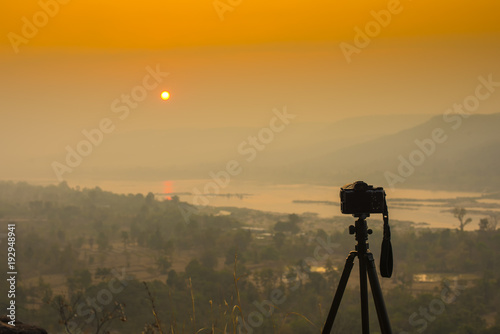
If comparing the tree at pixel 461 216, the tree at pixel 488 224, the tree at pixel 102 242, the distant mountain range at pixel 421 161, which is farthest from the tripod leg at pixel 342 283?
the tree at pixel 102 242

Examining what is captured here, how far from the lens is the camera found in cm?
252

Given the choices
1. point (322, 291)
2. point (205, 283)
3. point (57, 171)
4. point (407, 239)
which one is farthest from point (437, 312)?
point (57, 171)

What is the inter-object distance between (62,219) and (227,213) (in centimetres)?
1068

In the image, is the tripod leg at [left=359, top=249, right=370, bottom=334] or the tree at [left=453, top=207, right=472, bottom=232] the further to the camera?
the tree at [left=453, top=207, right=472, bottom=232]

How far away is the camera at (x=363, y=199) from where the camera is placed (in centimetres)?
252

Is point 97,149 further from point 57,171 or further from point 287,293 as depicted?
point 287,293

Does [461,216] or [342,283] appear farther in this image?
[461,216]

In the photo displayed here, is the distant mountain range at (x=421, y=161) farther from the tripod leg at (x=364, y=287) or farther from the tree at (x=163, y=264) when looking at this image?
the tripod leg at (x=364, y=287)

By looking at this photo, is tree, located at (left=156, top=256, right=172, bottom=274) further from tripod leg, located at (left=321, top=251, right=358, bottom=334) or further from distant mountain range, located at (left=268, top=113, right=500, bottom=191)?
tripod leg, located at (left=321, top=251, right=358, bottom=334)

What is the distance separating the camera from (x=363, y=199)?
253 centimetres

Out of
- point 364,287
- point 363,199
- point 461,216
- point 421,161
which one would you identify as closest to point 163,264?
point 461,216

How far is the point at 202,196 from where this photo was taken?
3778 cm

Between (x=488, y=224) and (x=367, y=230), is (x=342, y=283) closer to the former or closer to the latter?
(x=367, y=230)

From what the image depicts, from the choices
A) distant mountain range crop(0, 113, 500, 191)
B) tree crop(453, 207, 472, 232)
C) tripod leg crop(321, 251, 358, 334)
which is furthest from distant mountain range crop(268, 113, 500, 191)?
tripod leg crop(321, 251, 358, 334)
